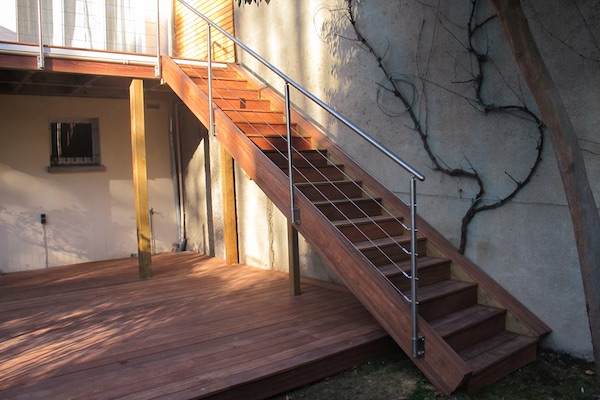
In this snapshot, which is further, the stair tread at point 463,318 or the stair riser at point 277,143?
the stair riser at point 277,143

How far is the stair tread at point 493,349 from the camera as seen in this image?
340 centimetres

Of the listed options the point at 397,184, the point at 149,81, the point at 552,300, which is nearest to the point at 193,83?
the point at 149,81

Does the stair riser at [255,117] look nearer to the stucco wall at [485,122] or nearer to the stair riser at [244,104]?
the stair riser at [244,104]

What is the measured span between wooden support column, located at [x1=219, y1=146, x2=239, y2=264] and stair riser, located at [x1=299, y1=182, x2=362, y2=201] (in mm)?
2268

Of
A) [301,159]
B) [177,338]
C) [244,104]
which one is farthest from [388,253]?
[244,104]

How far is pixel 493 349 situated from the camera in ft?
11.9

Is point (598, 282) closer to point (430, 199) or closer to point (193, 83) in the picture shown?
point (430, 199)

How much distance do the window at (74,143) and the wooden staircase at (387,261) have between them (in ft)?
9.90

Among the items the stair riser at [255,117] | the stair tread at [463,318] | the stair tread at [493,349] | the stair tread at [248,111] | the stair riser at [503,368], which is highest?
the stair tread at [248,111]

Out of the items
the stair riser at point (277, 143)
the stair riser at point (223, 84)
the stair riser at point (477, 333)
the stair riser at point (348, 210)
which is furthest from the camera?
the stair riser at point (223, 84)

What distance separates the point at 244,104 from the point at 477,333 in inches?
136

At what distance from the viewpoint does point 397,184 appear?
4.80 metres

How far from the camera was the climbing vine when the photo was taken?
3.88 m

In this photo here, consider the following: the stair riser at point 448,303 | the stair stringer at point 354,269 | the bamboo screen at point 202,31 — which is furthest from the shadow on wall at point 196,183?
the stair riser at point 448,303
